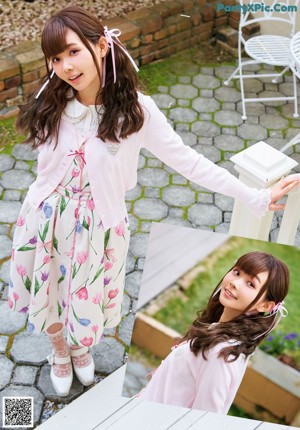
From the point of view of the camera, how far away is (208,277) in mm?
1840

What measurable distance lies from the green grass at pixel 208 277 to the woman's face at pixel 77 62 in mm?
691

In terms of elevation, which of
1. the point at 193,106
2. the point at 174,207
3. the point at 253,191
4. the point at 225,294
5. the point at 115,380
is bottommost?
the point at 115,380

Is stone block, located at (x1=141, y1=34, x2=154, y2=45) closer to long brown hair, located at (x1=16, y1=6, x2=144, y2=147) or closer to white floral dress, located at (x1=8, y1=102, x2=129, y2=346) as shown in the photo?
white floral dress, located at (x1=8, y1=102, x2=129, y2=346)

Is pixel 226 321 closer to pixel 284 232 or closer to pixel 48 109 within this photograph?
pixel 284 232

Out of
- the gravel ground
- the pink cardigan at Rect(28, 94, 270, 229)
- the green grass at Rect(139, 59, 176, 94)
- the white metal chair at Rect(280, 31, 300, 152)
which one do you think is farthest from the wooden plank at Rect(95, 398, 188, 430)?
the gravel ground

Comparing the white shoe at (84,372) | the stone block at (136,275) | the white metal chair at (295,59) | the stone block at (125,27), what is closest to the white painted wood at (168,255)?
the white shoe at (84,372)

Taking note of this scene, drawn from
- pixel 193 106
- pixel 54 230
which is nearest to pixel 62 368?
pixel 54 230

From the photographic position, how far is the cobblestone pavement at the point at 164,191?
10.4 ft

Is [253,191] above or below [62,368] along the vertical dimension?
above

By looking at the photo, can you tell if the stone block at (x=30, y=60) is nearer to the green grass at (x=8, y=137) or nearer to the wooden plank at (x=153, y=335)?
the green grass at (x=8, y=137)

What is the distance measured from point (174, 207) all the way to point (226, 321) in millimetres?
2272

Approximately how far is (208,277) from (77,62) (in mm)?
764

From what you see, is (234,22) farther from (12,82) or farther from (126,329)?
(126,329)

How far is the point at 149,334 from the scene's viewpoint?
5.99 ft
